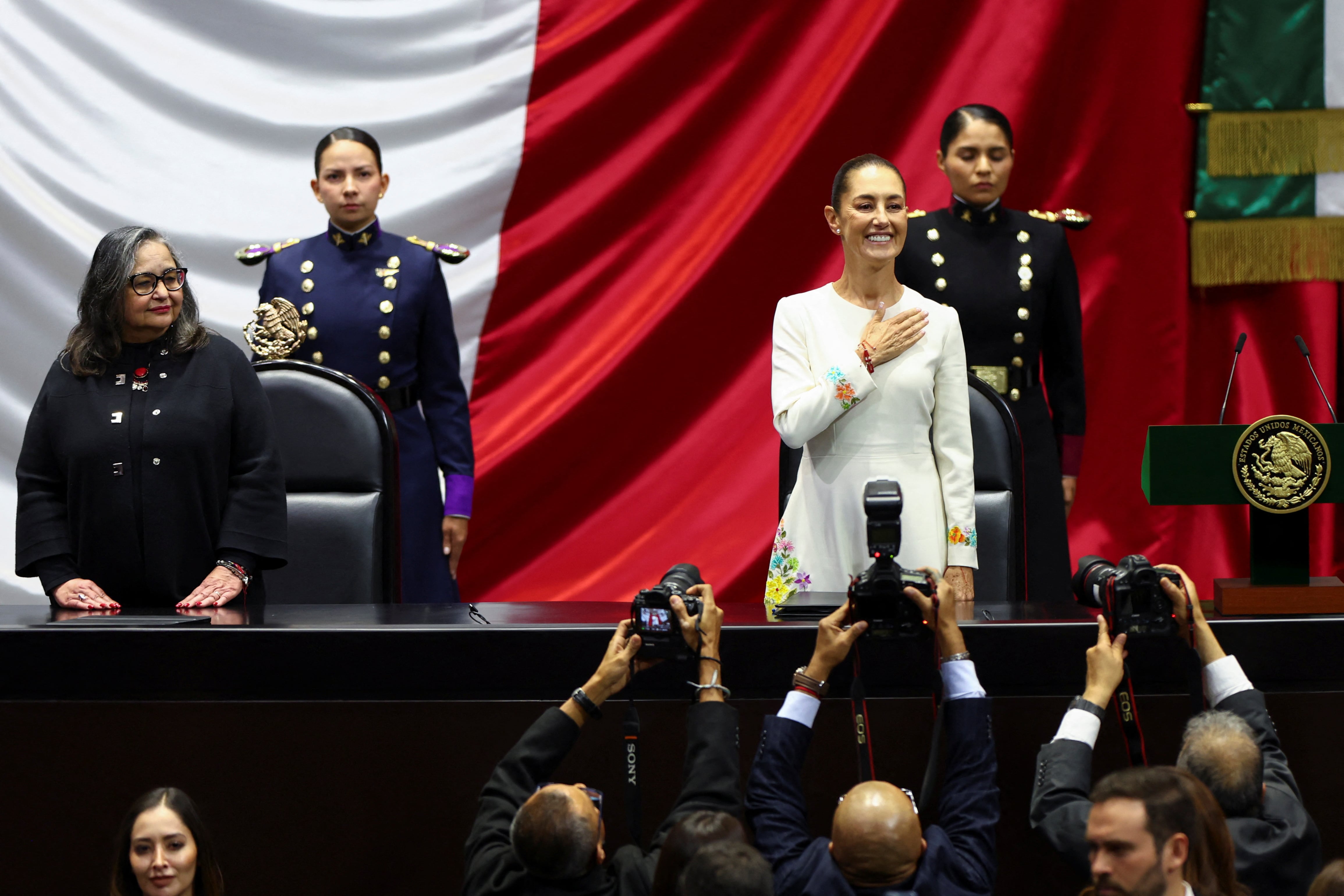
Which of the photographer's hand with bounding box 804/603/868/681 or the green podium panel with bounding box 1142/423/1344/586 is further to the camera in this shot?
the green podium panel with bounding box 1142/423/1344/586

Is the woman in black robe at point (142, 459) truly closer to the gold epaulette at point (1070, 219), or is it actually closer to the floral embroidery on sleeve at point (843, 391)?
the floral embroidery on sleeve at point (843, 391)

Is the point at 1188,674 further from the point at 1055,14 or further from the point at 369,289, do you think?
the point at 1055,14

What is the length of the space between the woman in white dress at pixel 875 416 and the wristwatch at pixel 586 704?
2.13 ft

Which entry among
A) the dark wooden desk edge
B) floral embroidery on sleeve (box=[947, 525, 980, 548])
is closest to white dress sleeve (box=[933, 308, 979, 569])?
floral embroidery on sleeve (box=[947, 525, 980, 548])

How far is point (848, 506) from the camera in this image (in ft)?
8.57

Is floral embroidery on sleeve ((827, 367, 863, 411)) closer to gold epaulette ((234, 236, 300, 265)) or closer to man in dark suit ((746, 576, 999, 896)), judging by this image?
man in dark suit ((746, 576, 999, 896))

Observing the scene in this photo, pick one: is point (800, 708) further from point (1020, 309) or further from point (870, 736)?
point (1020, 309)

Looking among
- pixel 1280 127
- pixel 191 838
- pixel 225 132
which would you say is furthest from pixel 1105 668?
pixel 225 132

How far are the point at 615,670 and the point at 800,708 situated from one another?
26 centimetres

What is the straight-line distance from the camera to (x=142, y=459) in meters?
2.51

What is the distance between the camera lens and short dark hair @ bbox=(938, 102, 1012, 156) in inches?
129

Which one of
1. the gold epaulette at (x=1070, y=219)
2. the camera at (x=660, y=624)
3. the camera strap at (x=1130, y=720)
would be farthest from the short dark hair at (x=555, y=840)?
the gold epaulette at (x=1070, y=219)

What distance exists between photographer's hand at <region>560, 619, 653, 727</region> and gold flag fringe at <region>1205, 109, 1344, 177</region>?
9.23 ft

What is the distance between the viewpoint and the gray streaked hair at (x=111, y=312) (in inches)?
98.2
